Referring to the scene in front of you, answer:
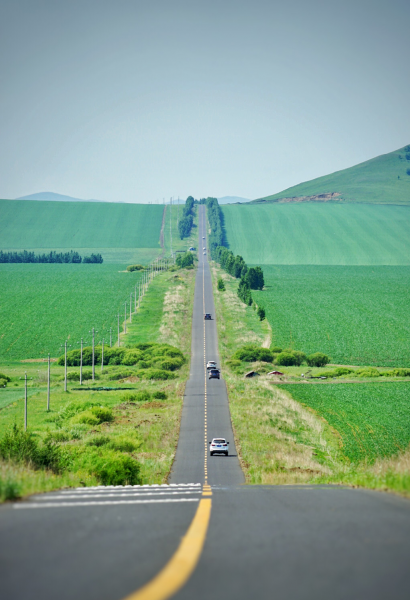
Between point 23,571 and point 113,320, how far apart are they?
121 meters

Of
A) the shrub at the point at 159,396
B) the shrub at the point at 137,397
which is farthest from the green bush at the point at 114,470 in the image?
the shrub at the point at 159,396

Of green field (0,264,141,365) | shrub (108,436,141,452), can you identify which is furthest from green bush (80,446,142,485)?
green field (0,264,141,365)

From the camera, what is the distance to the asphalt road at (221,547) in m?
5.84

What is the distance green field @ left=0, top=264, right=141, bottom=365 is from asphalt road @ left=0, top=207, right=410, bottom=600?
3687 inches

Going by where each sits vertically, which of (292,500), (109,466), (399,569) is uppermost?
(399,569)

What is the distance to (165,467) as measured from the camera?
38125 mm

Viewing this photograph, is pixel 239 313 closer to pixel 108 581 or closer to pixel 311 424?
pixel 311 424

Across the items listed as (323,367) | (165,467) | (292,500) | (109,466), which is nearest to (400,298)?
(323,367)

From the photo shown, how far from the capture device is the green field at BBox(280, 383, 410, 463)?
4777 cm

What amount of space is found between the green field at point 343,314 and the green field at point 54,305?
33316mm

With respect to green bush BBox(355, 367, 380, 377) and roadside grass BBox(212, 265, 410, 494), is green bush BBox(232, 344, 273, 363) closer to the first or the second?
roadside grass BBox(212, 265, 410, 494)

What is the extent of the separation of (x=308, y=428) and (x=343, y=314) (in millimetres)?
77810

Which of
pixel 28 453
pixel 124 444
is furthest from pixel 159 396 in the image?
pixel 28 453

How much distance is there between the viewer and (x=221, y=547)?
7340 mm
